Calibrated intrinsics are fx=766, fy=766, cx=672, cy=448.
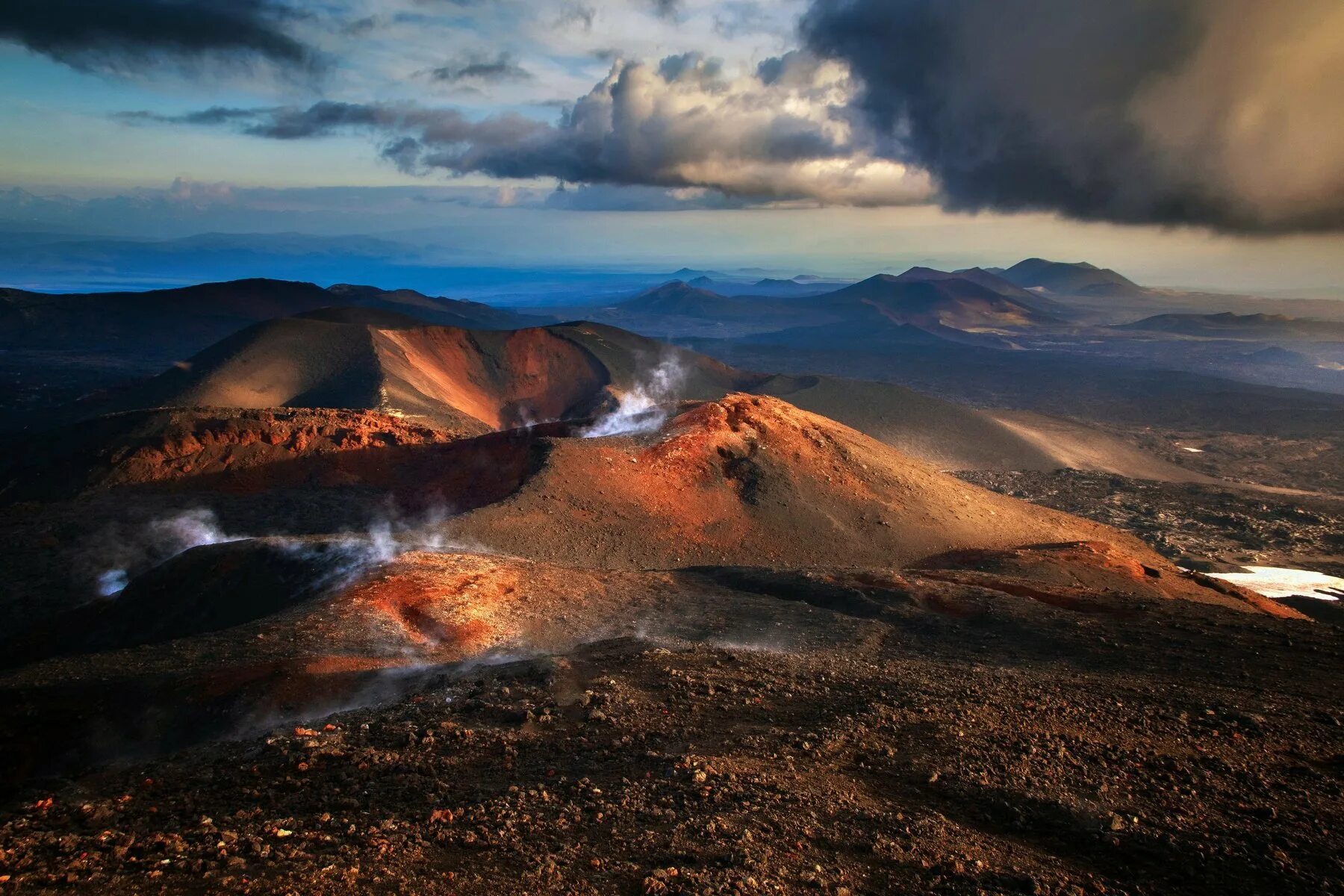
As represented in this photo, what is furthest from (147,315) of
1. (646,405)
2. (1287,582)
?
(1287,582)

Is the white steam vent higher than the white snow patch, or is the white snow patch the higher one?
the white steam vent

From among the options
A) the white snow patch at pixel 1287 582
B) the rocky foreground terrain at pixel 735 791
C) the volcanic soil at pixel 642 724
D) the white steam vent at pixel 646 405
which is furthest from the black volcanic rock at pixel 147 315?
the rocky foreground terrain at pixel 735 791

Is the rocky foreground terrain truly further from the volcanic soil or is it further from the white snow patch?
the white snow patch

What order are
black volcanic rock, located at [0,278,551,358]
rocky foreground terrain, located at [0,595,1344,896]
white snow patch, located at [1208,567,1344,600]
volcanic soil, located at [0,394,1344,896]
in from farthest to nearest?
black volcanic rock, located at [0,278,551,358]
white snow patch, located at [1208,567,1344,600]
volcanic soil, located at [0,394,1344,896]
rocky foreground terrain, located at [0,595,1344,896]

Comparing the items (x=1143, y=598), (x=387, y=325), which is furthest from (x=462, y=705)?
(x=387, y=325)

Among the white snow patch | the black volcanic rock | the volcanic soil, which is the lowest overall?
the white snow patch

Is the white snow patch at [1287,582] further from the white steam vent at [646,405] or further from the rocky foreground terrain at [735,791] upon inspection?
the white steam vent at [646,405]

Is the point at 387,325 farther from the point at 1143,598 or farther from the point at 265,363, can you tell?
the point at 1143,598

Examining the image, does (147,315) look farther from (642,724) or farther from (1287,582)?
(1287,582)

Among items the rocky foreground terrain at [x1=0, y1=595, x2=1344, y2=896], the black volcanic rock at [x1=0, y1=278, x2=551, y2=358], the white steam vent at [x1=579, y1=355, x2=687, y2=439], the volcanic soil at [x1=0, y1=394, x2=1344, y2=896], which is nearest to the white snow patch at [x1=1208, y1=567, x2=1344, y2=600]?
the volcanic soil at [x1=0, y1=394, x2=1344, y2=896]
